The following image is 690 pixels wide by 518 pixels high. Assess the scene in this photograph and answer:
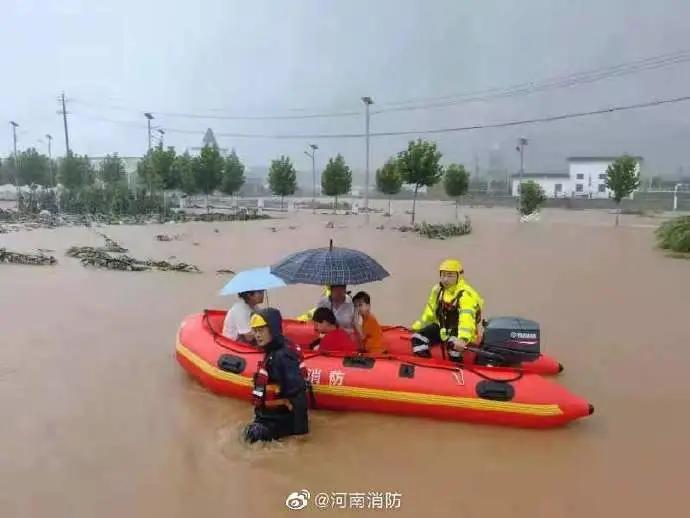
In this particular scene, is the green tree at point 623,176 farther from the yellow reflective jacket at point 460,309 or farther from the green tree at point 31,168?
the green tree at point 31,168

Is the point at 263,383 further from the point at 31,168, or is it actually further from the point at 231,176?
the point at 31,168

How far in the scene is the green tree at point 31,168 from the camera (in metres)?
45.1

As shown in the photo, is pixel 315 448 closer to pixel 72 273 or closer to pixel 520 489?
pixel 520 489

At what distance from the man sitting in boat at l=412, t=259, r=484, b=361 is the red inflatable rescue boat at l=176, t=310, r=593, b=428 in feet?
1.07

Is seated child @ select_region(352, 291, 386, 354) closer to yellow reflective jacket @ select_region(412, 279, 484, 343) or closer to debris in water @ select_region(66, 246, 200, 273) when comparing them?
yellow reflective jacket @ select_region(412, 279, 484, 343)

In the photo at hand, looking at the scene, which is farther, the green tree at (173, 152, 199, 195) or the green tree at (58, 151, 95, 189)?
the green tree at (58, 151, 95, 189)

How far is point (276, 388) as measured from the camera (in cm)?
466

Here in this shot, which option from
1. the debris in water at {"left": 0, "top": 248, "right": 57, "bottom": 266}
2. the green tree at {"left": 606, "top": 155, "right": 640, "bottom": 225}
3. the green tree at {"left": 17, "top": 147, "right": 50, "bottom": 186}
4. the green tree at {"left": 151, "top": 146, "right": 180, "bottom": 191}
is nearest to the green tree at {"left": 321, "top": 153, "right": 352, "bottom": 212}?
the green tree at {"left": 151, "top": 146, "right": 180, "bottom": 191}

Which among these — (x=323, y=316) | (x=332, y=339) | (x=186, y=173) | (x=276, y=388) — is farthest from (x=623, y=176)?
(x=276, y=388)

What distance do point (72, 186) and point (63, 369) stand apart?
1557 inches

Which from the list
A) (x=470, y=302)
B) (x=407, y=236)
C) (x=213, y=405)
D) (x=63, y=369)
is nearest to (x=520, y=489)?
(x=470, y=302)

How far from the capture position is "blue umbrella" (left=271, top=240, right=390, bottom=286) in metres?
5.72

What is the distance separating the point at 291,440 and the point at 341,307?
64.9 inches

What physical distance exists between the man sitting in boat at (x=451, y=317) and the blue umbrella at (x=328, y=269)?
2.00 ft
